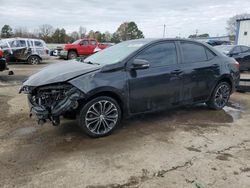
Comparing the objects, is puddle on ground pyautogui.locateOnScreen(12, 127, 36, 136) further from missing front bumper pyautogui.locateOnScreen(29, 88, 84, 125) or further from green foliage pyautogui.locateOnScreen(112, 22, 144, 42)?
green foliage pyautogui.locateOnScreen(112, 22, 144, 42)

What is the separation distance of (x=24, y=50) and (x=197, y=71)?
13.2 m

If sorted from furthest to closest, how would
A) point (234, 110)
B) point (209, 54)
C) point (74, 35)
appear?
point (74, 35)
point (234, 110)
point (209, 54)

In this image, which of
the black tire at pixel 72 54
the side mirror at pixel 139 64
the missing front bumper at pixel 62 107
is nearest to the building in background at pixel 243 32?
the black tire at pixel 72 54

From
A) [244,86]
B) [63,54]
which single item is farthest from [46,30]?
[244,86]

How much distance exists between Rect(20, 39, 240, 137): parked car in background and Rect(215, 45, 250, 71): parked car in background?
25.1 feet

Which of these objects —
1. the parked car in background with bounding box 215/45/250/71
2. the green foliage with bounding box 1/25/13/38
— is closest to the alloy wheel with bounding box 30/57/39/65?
the parked car in background with bounding box 215/45/250/71

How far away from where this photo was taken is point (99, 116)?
4.30m

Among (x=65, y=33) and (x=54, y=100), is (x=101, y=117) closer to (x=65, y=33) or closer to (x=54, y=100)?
(x=54, y=100)

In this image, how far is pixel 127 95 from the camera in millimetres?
4461

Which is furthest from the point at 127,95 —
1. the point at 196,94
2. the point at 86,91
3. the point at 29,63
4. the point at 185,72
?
the point at 29,63

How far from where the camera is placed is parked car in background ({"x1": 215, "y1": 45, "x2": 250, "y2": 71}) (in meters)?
12.8

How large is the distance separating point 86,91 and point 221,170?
2170mm

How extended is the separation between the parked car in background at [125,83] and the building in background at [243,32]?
2218 cm

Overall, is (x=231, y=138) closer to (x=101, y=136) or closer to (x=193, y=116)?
(x=193, y=116)
